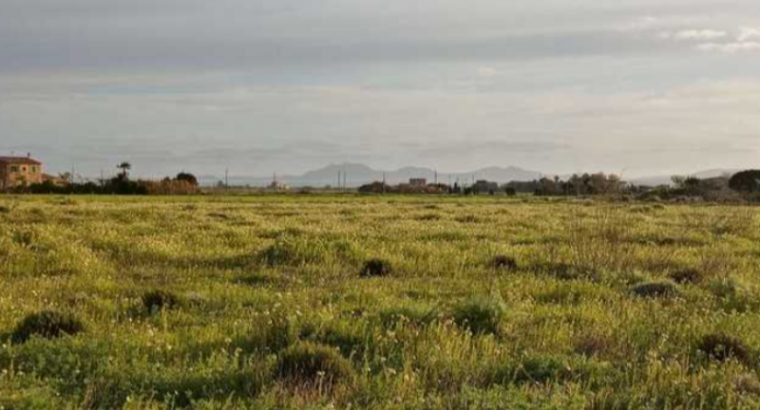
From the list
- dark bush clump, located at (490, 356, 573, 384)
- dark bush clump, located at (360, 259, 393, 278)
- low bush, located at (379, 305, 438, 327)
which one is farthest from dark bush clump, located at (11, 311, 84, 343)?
dark bush clump, located at (360, 259, 393, 278)

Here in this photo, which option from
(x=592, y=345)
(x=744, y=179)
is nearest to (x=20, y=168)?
(x=744, y=179)

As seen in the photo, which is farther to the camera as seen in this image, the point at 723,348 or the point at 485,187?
the point at 485,187

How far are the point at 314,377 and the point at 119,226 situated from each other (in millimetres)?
17660

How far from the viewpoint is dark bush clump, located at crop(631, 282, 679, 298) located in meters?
12.3

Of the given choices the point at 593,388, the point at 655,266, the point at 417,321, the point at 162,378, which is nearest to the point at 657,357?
the point at 593,388

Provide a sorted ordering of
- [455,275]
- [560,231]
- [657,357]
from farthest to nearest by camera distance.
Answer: [560,231]
[455,275]
[657,357]

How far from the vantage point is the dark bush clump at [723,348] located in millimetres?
8359

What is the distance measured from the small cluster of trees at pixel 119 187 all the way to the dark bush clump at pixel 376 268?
240 feet

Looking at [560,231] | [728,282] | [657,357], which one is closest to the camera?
[657,357]

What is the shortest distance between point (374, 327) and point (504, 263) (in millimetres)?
7898

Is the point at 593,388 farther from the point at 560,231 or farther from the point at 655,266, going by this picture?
the point at 560,231

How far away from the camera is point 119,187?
286 ft

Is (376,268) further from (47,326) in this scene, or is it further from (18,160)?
(18,160)

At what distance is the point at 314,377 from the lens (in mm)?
7047
